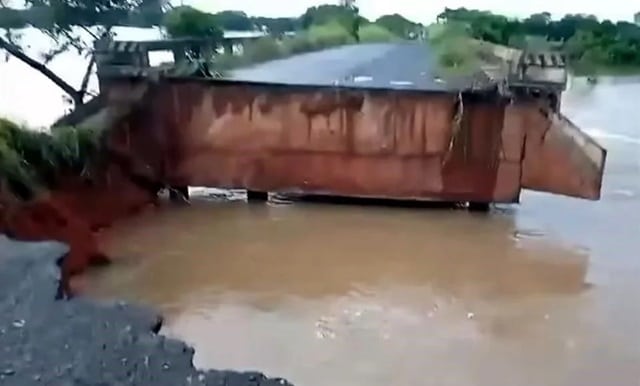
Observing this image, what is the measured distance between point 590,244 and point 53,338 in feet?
15.8

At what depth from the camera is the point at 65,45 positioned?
26.2ft

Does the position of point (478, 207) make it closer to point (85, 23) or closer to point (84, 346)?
point (85, 23)

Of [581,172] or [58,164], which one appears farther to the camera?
[581,172]

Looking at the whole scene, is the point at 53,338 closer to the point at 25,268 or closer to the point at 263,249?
the point at 25,268

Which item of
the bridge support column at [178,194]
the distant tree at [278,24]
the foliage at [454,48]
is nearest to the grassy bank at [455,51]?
the foliage at [454,48]

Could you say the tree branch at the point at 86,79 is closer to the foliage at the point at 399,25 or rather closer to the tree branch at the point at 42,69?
the tree branch at the point at 42,69

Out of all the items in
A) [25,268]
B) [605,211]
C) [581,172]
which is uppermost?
[25,268]

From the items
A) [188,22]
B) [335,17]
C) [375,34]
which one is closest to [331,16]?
[335,17]

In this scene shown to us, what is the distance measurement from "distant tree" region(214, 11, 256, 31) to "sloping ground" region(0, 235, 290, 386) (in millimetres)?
6395

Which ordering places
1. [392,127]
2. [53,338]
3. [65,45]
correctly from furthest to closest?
[65,45] → [392,127] → [53,338]

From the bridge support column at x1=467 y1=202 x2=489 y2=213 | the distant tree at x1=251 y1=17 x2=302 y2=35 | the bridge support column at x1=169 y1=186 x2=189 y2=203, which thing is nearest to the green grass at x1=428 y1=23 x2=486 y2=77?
the bridge support column at x1=467 y1=202 x2=489 y2=213

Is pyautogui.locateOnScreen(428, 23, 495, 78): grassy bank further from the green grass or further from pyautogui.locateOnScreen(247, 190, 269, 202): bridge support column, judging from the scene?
pyautogui.locateOnScreen(247, 190, 269, 202): bridge support column

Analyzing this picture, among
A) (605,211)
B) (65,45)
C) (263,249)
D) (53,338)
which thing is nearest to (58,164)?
(263,249)

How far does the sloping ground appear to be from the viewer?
217cm
